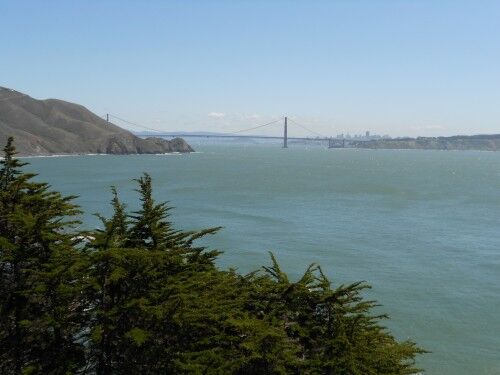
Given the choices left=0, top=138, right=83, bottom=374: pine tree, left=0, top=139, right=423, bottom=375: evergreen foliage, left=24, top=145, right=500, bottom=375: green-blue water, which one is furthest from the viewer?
left=24, top=145, right=500, bottom=375: green-blue water

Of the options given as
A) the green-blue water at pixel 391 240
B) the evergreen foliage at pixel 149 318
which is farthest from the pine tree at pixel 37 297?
the green-blue water at pixel 391 240

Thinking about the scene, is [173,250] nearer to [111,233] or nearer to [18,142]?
[111,233]

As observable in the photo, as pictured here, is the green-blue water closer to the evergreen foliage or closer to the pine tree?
the evergreen foliage

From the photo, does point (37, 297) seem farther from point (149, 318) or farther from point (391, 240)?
point (391, 240)

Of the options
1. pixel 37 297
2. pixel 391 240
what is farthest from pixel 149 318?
pixel 391 240

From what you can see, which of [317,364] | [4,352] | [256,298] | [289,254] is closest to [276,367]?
[317,364]

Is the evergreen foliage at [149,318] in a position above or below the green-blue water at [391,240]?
above

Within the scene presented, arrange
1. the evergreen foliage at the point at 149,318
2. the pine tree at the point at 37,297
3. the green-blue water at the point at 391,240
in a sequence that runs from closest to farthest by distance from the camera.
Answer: the evergreen foliage at the point at 149,318
the pine tree at the point at 37,297
the green-blue water at the point at 391,240

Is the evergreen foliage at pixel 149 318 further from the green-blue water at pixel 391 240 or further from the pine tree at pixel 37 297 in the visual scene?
the green-blue water at pixel 391 240

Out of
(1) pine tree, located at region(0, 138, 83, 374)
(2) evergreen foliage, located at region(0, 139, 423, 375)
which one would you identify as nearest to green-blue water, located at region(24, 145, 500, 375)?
(2) evergreen foliage, located at region(0, 139, 423, 375)
